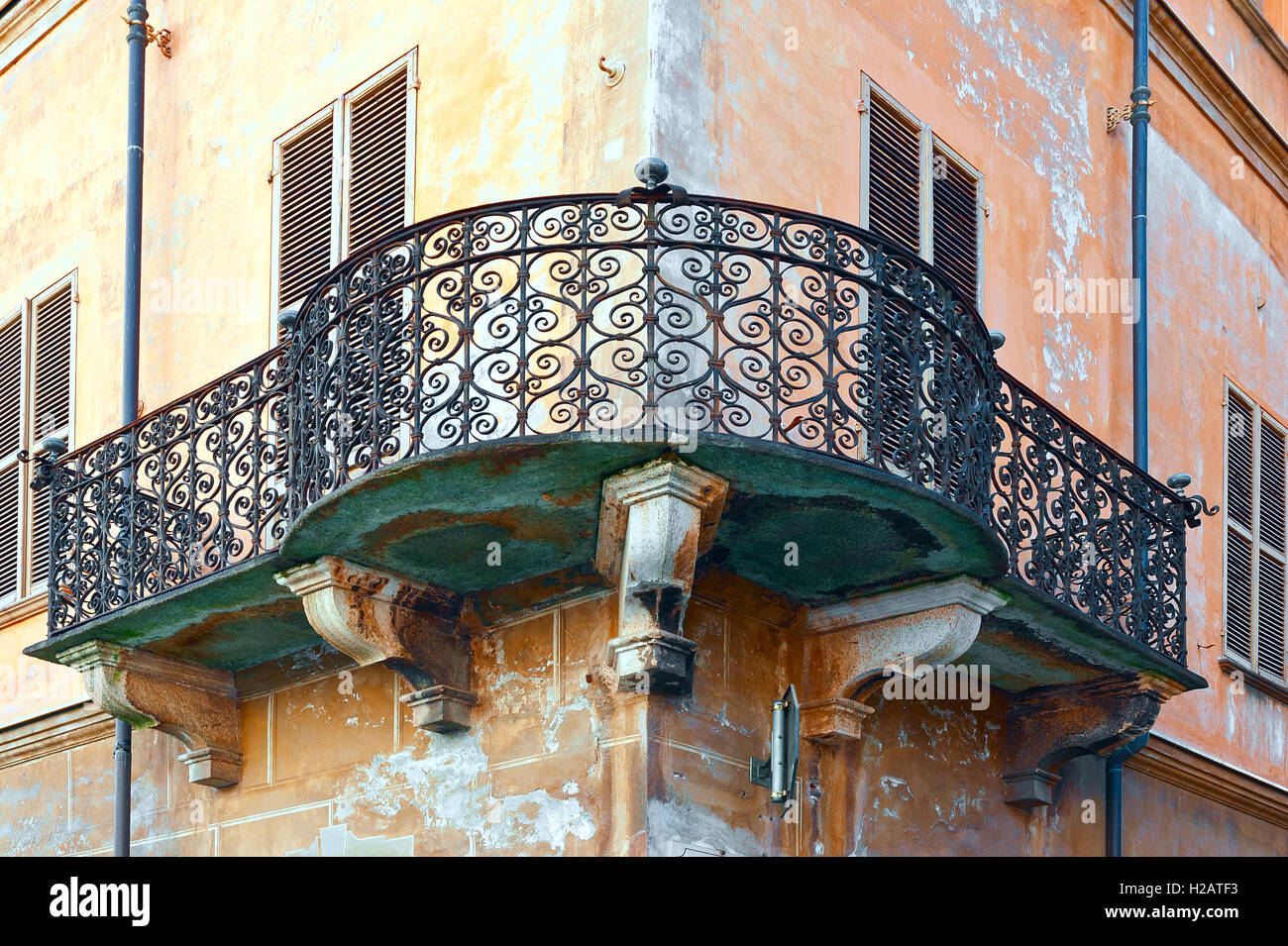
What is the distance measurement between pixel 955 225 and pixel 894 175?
700mm

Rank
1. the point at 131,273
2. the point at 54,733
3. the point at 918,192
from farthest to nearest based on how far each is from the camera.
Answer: the point at 54,733, the point at 131,273, the point at 918,192

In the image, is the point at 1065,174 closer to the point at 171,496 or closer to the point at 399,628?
the point at 399,628

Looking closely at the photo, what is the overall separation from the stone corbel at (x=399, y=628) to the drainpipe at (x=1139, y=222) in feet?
17.0

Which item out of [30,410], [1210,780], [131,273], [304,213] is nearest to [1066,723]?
[1210,780]

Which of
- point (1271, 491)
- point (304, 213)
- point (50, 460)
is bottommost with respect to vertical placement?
point (50, 460)

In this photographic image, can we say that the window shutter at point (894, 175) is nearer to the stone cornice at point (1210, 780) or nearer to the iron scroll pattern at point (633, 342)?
the iron scroll pattern at point (633, 342)

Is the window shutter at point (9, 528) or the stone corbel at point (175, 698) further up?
the window shutter at point (9, 528)

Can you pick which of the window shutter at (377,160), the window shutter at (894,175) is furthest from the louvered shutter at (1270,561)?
the window shutter at (377,160)

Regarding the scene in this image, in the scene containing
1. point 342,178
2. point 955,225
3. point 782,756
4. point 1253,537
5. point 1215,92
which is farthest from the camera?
point 1215,92

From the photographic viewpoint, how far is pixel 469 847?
1050cm

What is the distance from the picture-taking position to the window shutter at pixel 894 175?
11961 mm

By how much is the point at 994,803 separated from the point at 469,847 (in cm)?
342

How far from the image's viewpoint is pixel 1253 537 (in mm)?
15250

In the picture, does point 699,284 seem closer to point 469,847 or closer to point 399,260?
point 399,260
